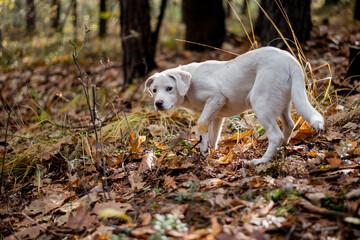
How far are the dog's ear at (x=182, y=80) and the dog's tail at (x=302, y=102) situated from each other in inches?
41.7

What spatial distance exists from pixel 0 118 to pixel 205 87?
194 inches

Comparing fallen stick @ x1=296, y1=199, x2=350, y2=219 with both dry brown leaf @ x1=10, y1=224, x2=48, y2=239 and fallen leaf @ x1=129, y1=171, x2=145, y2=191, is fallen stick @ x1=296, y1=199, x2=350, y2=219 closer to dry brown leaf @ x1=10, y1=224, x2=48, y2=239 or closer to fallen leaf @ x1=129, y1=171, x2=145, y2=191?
fallen leaf @ x1=129, y1=171, x2=145, y2=191

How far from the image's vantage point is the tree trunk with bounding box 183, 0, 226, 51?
8.16 meters

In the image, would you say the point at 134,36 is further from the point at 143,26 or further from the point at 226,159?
the point at 226,159

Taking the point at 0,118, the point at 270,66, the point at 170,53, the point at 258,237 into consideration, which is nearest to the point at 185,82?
the point at 270,66

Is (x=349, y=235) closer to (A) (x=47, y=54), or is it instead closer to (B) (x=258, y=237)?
(B) (x=258, y=237)

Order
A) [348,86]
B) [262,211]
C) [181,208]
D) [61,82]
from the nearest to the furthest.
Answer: [262,211] → [181,208] → [348,86] → [61,82]

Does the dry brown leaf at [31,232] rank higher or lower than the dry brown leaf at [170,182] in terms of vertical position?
lower

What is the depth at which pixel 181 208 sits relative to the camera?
7.49ft

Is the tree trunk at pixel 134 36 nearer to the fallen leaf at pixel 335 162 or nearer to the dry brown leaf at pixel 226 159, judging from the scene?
the dry brown leaf at pixel 226 159

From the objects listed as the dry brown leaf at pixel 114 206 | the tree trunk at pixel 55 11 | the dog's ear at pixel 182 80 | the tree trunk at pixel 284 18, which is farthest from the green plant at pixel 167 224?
the tree trunk at pixel 55 11

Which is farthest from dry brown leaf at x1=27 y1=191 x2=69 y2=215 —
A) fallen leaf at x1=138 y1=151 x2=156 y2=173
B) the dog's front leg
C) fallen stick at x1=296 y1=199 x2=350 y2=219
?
fallen stick at x1=296 y1=199 x2=350 y2=219

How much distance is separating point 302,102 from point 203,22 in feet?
19.4

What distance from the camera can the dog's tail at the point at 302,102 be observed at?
257cm
